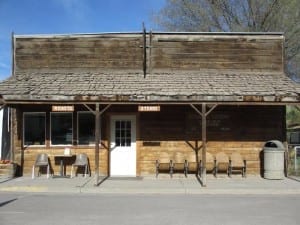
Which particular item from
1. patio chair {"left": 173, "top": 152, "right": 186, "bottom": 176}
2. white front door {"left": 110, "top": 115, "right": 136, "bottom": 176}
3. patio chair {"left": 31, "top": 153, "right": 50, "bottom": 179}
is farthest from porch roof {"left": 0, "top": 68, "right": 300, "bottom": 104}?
patio chair {"left": 173, "top": 152, "right": 186, "bottom": 176}

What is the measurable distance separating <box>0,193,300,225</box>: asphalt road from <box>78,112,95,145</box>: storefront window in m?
4.83

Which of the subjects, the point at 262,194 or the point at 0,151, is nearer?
the point at 262,194

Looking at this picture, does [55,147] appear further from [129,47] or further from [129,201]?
[129,201]

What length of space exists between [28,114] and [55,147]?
1.68 metres

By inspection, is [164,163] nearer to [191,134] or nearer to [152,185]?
[191,134]

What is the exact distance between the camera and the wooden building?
1833 cm

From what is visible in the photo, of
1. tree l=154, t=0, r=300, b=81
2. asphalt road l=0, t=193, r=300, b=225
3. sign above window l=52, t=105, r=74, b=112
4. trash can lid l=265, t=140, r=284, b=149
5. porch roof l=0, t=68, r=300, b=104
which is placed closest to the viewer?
asphalt road l=0, t=193, r=300, b=225

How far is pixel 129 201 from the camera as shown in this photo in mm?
13648

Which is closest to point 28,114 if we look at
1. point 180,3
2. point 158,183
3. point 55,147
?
point 55,147

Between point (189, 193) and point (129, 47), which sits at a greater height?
point (129, 47)

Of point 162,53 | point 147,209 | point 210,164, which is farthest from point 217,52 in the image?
point 147,209

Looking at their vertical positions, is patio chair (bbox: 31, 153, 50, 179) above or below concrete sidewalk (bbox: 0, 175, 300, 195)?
above

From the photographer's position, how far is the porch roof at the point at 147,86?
1717 cm

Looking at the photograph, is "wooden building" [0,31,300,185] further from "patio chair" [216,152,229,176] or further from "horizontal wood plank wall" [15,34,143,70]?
"patio chair" [216,152,229,176]
